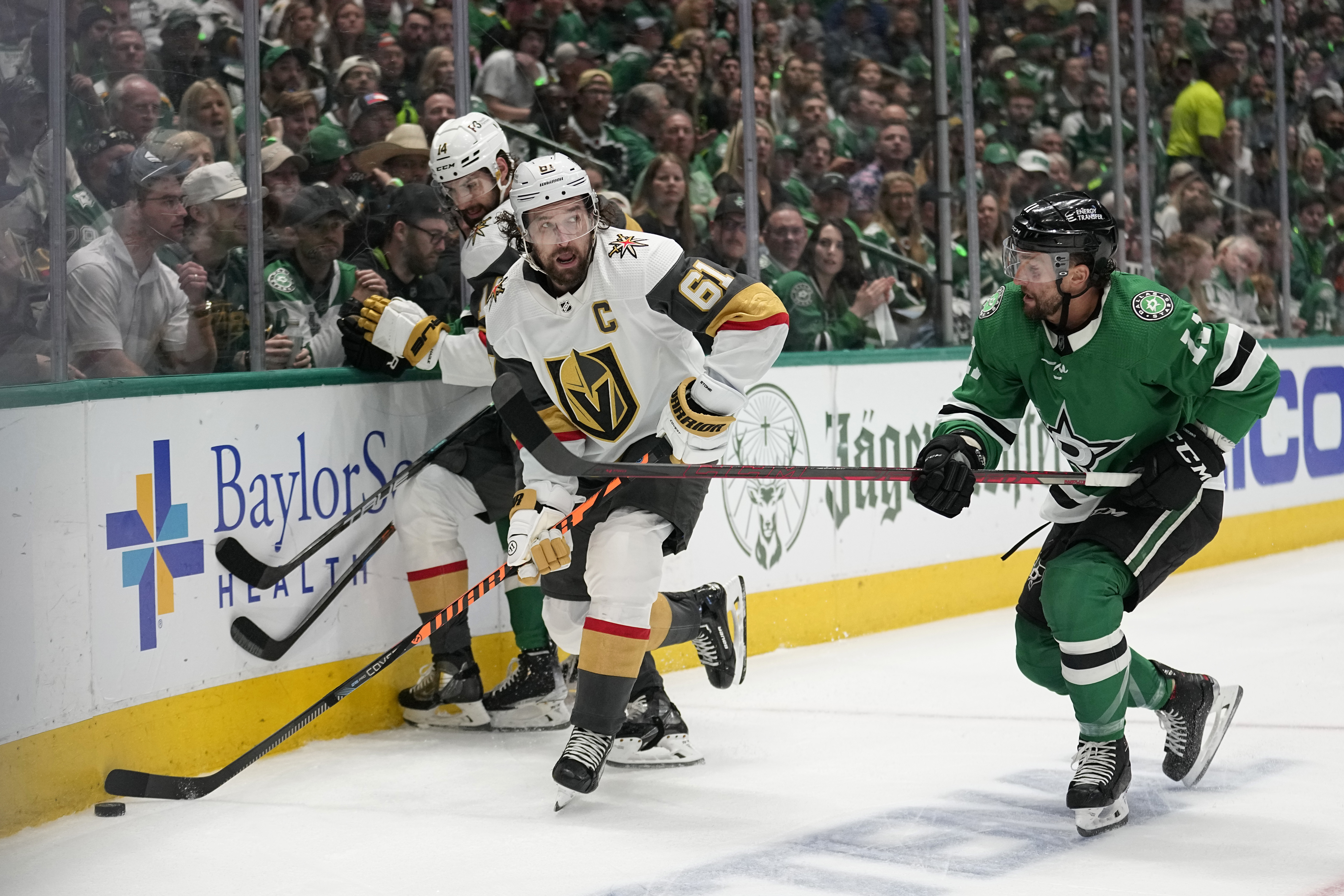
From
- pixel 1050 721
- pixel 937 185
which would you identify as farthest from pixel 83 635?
pixel 937 185

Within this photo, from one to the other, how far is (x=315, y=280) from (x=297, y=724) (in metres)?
1.25

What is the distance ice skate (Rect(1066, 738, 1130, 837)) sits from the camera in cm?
262

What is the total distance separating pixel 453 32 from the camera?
4164 millimetres

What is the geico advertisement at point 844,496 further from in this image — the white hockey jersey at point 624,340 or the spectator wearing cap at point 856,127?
the white hockey jersey at point 624,340

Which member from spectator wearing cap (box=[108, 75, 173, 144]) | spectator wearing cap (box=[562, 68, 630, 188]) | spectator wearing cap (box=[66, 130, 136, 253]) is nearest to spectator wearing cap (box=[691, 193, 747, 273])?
spectator wearing cap (box=[562, 68, 630, 188])

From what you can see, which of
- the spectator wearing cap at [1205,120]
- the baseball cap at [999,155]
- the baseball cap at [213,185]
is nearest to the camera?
the baseball cap at [213,185]

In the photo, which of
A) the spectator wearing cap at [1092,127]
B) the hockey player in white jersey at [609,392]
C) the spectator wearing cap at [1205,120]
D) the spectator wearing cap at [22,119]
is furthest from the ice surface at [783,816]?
the spectator wearing cap at [1205,120]

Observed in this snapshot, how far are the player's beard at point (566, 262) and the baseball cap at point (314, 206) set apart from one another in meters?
0.91

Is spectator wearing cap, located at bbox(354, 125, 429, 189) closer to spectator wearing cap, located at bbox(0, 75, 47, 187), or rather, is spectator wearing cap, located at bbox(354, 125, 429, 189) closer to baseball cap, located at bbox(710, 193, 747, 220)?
spectator wearing cap, located at bbox(0, 75, 47, 187)

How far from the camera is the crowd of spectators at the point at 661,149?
3.28 metres

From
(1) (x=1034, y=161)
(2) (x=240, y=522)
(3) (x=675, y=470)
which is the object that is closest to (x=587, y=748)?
(3) (x=675, y=470)

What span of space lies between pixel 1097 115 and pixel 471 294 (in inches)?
136

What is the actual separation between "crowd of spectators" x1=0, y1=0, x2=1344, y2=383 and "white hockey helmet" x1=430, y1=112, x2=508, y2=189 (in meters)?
0.39

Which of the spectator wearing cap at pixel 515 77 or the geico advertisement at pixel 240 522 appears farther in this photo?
the spectator wearing cap at pixel 515 77
